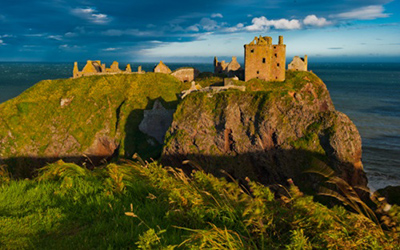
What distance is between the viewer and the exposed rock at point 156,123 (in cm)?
5247

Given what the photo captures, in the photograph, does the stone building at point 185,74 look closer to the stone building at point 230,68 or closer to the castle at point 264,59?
the stone building at point 230,68

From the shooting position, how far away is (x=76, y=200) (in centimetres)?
642

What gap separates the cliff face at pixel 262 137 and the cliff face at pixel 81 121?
33.1 feet

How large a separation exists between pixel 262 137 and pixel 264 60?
24.4 meters

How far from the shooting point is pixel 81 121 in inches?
2164

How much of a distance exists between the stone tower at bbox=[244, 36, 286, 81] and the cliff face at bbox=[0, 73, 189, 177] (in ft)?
45.8

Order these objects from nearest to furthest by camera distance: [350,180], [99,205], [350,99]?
[99,205], [350,180], [350,99]

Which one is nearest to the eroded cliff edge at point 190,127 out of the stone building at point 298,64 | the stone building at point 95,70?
the stone building at point 95,70

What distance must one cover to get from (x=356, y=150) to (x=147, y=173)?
3614 cm

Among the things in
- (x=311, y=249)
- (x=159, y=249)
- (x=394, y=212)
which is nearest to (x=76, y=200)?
(x=159, y=249)

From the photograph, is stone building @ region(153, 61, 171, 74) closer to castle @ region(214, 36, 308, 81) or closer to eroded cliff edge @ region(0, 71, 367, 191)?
eroded cliff edge @ region(0, 71, 367, 191)

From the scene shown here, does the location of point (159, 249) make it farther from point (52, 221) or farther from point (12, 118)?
point (12, 118)

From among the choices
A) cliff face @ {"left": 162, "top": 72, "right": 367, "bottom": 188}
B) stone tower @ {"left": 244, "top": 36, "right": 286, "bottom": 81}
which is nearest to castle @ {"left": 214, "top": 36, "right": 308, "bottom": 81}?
stone tower @ {"left": 244, "top": 36, "right": 286, "bottom": 81}

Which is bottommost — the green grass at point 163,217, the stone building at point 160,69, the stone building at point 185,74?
the green grass at point 163,217
